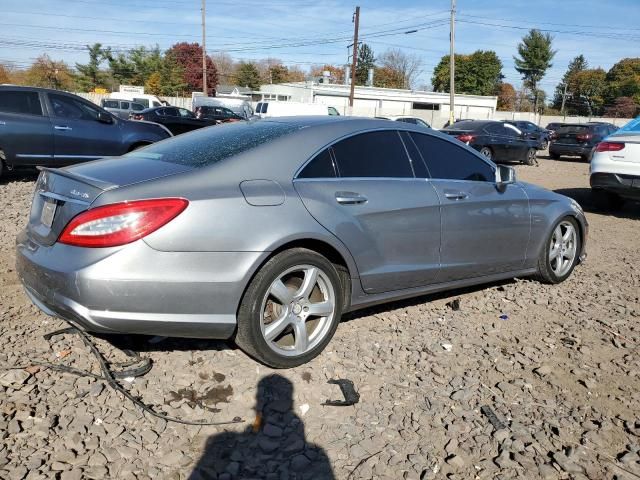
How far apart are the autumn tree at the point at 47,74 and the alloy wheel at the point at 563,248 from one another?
83293 millimetres

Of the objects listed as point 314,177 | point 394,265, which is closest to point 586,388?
point 394,265

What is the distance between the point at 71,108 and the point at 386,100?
170ft

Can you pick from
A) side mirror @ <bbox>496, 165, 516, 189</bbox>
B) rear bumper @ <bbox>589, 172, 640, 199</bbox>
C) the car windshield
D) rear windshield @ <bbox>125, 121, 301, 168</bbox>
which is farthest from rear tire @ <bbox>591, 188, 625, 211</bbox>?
rear windshield @ <bbox>125, 121, 301, 168</bbox>

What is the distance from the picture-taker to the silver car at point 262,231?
2.84 metres

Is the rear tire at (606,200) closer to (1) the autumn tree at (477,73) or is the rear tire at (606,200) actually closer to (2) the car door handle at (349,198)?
(2) the car door handle at (349,198)

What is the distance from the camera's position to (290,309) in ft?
10.9

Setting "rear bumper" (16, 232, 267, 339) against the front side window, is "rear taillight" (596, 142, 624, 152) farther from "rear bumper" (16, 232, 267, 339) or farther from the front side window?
the front side window

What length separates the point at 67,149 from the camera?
926cm

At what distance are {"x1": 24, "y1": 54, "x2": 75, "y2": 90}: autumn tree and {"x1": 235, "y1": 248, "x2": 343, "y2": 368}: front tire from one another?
84007 millimetres

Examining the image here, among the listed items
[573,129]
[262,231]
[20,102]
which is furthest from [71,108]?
[573,129]

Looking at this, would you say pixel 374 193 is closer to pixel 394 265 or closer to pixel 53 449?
pixel 394 265

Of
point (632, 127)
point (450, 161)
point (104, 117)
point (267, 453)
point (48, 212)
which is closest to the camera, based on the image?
point (267, 453)

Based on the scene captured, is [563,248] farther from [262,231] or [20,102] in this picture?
[20,102]

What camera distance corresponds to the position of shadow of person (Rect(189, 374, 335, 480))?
2.46m
